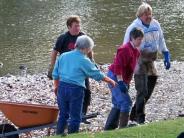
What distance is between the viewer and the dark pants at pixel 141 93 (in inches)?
380

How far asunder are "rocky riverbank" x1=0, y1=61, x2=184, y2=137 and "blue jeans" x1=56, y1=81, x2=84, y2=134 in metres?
1.63

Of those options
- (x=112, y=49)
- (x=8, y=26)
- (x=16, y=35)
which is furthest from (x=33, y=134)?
(x=8, y=26)

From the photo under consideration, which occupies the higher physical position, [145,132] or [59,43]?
[59,43]

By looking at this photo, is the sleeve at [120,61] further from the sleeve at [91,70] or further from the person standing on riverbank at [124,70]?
the sleeve at [91,70]

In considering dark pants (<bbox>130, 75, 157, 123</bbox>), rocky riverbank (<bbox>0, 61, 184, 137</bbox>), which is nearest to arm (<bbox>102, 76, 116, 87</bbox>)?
dark pants (<bbox>130, 75, 157, 123</bbox>)

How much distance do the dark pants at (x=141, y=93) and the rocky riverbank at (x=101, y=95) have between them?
76cm

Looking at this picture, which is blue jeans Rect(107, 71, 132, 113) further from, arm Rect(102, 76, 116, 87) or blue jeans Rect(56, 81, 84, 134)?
blue jeans Rect(56, 81, 84, 134)

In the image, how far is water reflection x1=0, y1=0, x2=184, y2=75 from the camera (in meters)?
22.0

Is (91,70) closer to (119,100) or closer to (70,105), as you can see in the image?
(70,105)

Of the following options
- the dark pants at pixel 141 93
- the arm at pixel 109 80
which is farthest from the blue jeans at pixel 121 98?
the dark pants at pixel 141 93

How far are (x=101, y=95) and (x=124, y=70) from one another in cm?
497

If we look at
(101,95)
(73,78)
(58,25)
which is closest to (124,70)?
(73,78)

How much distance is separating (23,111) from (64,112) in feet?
2.35

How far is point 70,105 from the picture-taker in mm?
8375
